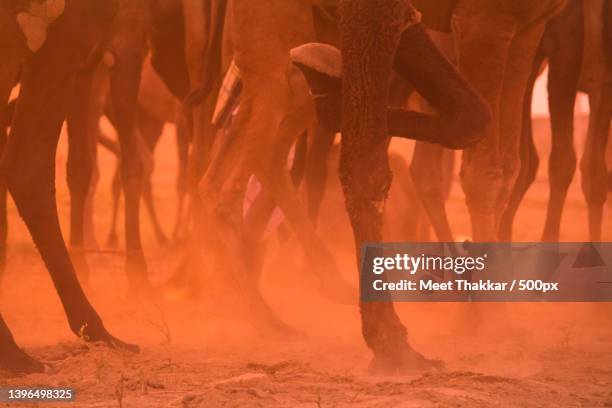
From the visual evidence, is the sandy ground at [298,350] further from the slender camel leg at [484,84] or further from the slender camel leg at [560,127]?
the slender camel leg at [560,127]

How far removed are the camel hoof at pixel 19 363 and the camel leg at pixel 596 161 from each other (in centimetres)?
417

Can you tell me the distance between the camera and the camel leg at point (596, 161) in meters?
6.95

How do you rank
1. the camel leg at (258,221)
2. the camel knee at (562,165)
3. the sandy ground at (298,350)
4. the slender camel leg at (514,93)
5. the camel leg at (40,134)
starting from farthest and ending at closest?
the camel knee at (562,165)
the camel leg at (258,221)
the slender camel leg at (514,93)
the camel leg at (40,134)
the sandy ground at (298,350)

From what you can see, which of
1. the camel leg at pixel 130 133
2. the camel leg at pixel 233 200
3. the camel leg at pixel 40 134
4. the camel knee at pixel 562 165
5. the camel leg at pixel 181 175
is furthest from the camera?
the camel leg at pixel 181 175

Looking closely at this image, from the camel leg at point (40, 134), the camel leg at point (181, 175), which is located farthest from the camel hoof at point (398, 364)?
the camel leg at point (181, 175)

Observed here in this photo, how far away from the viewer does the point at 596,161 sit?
7105 millimetres

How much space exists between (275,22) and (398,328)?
189cm

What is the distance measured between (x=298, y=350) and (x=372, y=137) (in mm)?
1322

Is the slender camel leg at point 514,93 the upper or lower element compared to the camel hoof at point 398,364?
upper

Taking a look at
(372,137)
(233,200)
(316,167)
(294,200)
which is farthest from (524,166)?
(372,137)

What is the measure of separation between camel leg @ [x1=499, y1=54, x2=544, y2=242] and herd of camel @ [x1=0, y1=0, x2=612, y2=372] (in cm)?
2

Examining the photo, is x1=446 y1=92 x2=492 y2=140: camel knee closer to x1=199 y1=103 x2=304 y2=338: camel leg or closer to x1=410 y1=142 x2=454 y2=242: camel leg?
x1=199 y1=103 x2=304 y2=338: camel leg

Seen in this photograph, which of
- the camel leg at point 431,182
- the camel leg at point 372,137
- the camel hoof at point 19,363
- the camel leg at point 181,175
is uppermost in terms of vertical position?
the camel leg at point 181,175

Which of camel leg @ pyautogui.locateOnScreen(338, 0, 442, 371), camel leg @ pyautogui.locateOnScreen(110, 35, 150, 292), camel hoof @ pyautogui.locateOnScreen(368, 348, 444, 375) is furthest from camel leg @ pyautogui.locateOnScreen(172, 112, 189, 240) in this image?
camel hoof @ pyautogui.locateOnScreen(368, 348, 444, 375)
